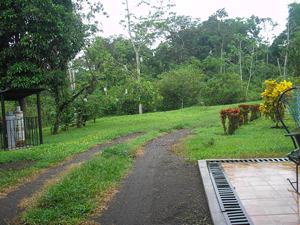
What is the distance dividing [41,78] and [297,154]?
10.1 metres

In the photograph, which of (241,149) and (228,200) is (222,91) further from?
(228,200)

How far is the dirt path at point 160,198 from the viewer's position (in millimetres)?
3242

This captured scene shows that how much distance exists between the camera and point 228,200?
11.5 ft

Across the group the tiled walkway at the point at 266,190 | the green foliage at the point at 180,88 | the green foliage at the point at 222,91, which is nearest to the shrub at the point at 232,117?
the tiled walkway at the point at 266,190

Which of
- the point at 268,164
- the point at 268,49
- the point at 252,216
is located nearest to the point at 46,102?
the point at 268,164

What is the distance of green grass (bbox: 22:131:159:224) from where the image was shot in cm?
323

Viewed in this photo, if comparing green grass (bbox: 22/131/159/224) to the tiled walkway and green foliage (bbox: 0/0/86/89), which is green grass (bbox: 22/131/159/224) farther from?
green foliage (bbox: 0/0/86/89)

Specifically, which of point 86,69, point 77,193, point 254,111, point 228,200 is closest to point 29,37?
point 86,69

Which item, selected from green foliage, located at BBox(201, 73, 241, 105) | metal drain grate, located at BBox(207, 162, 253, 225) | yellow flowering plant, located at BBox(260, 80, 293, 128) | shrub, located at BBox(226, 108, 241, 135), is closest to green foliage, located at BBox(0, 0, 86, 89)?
shrub, located at BBox(226, 108, 241, 135)

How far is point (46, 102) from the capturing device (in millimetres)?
17266

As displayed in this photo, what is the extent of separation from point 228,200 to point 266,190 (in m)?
0.61

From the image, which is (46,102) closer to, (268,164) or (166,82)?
(166,82)

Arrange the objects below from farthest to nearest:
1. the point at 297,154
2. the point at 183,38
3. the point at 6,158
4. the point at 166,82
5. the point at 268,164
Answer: the point at 183,38, the point at 166,82, the point at 6,158, the point at 268,164, the point at 297,154

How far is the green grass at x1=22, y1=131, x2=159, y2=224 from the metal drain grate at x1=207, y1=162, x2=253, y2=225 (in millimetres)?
1583
